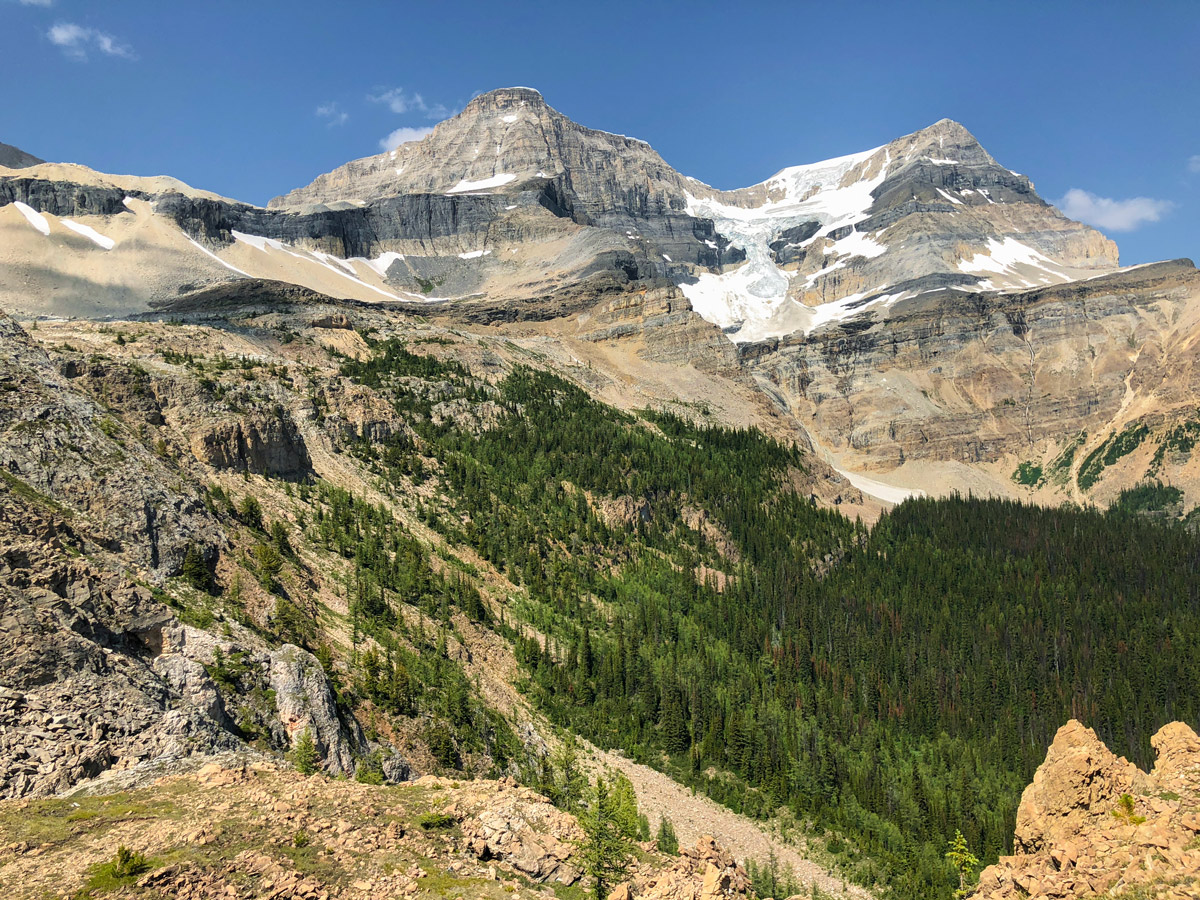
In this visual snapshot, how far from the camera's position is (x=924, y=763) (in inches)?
3017

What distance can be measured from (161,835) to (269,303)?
138983 millimetres

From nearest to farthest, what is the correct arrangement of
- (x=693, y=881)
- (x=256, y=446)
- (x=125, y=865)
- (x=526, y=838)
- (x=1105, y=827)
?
(x=125, y=865) < (x=1105, y=827) < (x=693, y=881) < (x=526, y=838) < (x=256, y=446)

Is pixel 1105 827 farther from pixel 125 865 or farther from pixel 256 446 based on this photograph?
pixel 256 446

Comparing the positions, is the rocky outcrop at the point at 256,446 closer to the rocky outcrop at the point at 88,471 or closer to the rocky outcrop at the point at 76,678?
the rocky outcrop at the point at 88,471

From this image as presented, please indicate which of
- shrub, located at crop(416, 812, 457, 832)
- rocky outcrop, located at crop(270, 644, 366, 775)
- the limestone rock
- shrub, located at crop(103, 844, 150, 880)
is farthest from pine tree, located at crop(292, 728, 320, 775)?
the limestone rock

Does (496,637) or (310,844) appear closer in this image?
(310,844)

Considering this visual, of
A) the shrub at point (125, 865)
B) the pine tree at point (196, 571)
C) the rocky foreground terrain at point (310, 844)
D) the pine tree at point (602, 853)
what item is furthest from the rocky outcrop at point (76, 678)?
the pine tree at point (602, 853)

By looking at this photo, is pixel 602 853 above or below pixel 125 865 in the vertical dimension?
below

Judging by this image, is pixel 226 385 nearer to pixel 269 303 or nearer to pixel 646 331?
pixel 269 303

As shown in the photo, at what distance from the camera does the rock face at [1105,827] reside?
57.5 feet

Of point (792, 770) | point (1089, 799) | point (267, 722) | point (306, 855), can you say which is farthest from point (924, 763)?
point (306, 855)

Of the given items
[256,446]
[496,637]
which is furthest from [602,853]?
[256,446]

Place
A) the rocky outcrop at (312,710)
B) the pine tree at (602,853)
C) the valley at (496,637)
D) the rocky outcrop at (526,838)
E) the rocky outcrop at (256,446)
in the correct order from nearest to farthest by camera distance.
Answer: the valley at (496,637), the rocky outcrop at (526,838), the pine tree at (602,853), the rocky outcrop at (312,710), the rocky outcrop at (256,446)

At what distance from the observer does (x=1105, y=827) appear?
20203mm
